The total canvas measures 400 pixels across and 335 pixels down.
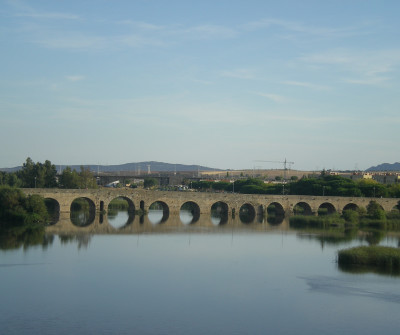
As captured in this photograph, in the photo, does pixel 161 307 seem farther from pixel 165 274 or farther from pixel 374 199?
pixel 374 199

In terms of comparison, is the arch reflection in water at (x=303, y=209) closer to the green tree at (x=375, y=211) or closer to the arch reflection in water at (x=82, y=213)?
the green tree at (x=375, y=211)

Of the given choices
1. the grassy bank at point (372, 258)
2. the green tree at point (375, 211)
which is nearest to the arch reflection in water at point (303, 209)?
the green tree at point (375, 211)

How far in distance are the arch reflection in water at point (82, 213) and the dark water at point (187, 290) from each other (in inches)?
377

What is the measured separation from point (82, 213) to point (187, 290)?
105 feet

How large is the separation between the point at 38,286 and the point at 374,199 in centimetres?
4127

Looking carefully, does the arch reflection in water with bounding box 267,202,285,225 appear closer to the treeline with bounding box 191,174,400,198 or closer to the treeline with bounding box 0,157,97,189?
the treeline with bounding box 191,174,400,198

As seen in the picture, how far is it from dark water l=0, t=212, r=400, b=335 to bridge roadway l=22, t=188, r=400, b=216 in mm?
14783

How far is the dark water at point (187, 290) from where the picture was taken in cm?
1839

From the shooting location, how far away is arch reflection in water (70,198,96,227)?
44750 mm

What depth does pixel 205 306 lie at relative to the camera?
2041 centimetres

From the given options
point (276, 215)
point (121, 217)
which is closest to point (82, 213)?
point (121, 217)

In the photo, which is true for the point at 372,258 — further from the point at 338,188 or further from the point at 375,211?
the point at 338,188

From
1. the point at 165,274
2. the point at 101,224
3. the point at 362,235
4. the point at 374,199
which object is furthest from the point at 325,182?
the point at 165,274

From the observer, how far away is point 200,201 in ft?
176
